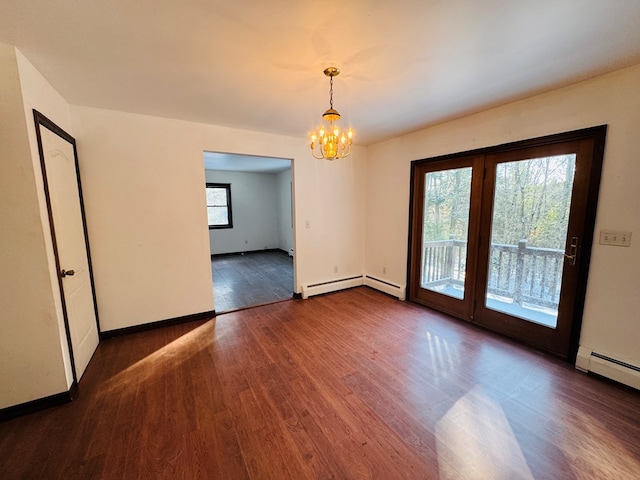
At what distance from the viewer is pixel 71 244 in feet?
7.61

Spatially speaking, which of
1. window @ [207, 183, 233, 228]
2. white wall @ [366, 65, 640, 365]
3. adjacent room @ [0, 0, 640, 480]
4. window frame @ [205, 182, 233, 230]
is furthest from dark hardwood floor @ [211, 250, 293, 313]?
white wall @ [366, 65, 640, 365]

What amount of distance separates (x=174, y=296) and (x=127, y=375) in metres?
1.07

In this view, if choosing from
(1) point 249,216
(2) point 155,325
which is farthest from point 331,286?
(1) point 249,216

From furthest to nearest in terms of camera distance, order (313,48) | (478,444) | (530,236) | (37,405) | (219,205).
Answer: (219,205) < (530,236) < (37,405) < (313,48) < (478,444)

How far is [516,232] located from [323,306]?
253 centimetres

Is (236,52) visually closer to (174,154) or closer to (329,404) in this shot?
(174,154)

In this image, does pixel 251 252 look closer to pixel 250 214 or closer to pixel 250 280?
pixel 250 214

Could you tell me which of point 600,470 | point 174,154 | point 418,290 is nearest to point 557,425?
point 600,470

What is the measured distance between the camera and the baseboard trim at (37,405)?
180cm

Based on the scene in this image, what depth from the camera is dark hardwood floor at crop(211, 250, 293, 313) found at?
13.3ft

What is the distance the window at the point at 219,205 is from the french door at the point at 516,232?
18.2 ft

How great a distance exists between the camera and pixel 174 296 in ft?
10.5

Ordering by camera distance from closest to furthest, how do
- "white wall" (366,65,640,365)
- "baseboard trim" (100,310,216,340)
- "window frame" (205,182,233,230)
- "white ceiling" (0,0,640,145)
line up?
1. "white ceiling" (0,0,640,145)
2. "white wall" (366,65,640,365)
3. "baseboard trim" (100,310,216,340)
4. "window frame" (205,182,233,230)

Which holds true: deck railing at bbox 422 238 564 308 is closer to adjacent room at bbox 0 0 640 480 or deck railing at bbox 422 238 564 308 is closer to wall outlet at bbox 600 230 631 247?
adjacent room at bbox 0 0 640 480
